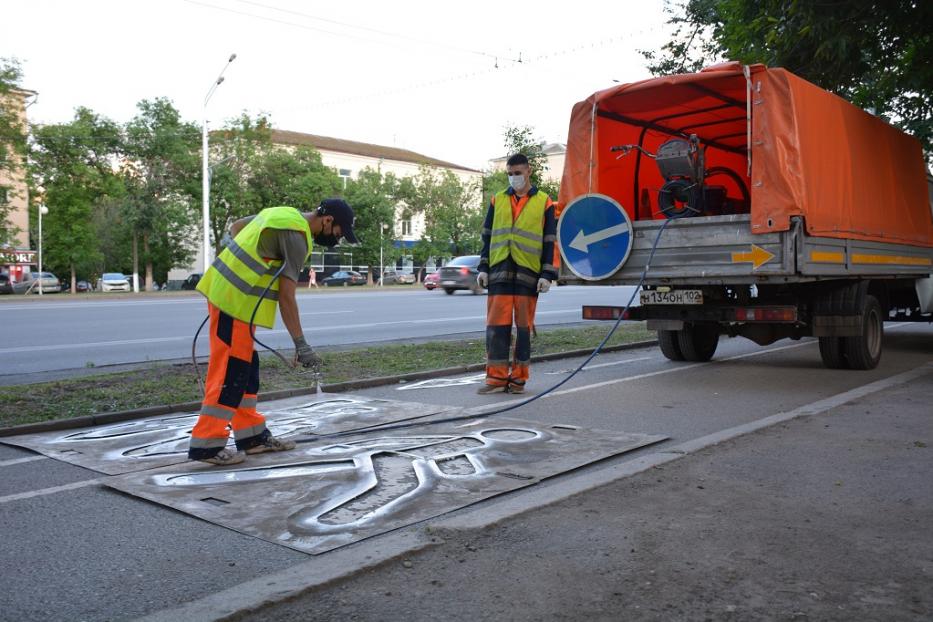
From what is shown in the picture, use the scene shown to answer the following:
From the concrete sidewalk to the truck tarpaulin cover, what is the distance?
339cm

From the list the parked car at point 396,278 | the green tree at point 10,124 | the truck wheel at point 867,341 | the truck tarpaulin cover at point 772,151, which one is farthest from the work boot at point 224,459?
the parked car at point 396,278

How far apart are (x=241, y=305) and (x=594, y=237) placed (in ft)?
15.1

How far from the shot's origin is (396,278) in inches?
2319

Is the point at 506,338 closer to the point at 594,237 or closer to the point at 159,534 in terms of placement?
the point at 594,237

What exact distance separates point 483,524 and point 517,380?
411cm

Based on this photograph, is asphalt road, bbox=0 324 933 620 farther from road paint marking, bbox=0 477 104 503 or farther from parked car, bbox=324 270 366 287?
parked car, bbox=324 270 366 287

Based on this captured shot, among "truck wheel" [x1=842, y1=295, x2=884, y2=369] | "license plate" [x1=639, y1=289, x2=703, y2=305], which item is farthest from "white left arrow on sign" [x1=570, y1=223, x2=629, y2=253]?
"truck wheel" [x1=842, y1=295, x2=884, y2=369]

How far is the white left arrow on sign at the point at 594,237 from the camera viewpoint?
8.38m

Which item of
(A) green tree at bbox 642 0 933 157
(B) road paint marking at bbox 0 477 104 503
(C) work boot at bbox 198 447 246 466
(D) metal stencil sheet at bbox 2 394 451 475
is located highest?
(A) green tree at bbox 642 0 933 157

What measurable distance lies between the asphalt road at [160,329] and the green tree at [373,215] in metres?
29.9

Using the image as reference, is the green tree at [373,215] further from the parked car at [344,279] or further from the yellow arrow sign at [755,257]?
the yellow arrow sign at [755,257]

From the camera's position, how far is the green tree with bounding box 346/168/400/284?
174 ft

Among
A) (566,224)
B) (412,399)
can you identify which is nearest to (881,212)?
(566,224)

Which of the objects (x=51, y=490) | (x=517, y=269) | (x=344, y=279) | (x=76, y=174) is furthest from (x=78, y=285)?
(x=51, y=490)
